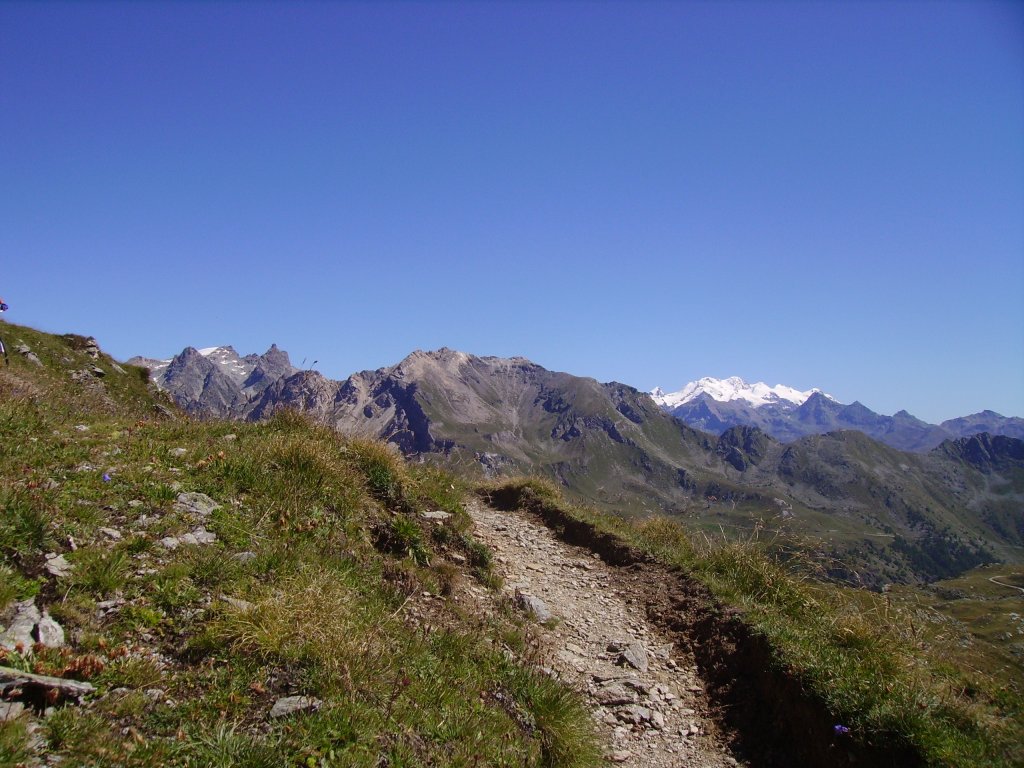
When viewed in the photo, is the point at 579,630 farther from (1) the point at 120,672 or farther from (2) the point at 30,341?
(2) the point at 30,341

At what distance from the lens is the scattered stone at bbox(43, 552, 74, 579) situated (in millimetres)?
5605

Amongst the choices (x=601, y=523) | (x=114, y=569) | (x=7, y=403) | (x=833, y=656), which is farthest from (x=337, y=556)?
(x=601, y=523)

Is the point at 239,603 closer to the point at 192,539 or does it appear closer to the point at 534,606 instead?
the point at 192,539

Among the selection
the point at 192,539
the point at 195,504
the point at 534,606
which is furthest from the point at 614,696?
the point at 195,504

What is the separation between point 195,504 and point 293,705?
3.98 m

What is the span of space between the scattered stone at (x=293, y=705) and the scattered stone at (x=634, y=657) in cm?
612

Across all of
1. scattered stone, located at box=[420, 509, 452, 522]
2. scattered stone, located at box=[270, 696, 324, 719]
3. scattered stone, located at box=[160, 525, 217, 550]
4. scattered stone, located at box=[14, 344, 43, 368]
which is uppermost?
scattered stone, located at box=[14, 344, 43, 368]

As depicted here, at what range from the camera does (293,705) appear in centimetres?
512

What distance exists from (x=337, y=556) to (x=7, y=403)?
622 cm

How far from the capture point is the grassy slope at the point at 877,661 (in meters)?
6.55

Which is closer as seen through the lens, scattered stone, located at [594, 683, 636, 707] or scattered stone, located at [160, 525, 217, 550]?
scattered stone, located at [160, 525, 217, 550]

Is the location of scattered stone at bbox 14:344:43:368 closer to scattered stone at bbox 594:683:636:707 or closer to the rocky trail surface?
the rocky trail surface

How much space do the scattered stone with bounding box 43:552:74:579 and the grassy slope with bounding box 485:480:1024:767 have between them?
9212mm

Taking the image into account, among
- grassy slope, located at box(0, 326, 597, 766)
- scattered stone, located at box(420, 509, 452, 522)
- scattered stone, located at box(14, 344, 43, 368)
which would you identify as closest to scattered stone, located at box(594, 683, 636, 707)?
grassy slope, located at box(0, 326, 597, 766)
